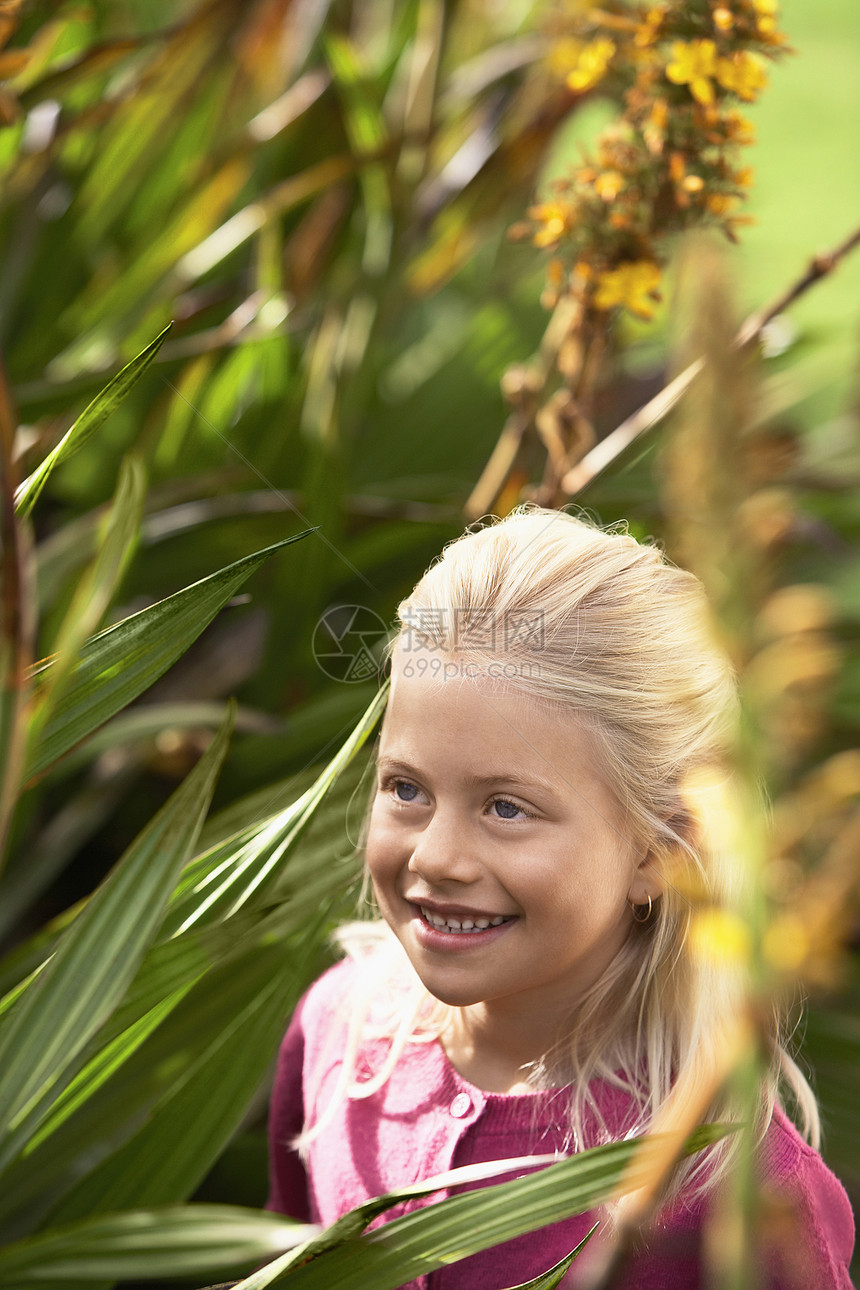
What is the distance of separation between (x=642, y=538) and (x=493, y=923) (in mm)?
204

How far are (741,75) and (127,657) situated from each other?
1.17 feet

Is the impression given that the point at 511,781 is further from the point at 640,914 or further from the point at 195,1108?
the point at 195,1108

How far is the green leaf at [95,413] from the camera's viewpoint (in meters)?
0.39

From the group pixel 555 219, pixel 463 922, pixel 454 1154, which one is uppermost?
pixel 555 219

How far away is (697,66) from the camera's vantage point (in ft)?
1.57

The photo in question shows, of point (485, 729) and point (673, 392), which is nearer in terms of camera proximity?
point (485, 729)

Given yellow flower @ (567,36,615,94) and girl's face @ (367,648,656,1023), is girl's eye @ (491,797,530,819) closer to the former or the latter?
girl's face @ (367,648,656,1023)

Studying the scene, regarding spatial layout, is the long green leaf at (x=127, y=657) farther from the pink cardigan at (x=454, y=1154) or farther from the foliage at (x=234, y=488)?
the pink cardigan at (x=454, y=1154)

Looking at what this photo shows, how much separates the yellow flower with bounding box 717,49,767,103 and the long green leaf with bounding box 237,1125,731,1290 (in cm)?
41

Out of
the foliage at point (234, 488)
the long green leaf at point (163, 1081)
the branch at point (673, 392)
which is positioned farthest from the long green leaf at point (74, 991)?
the branch at point (673, 392)

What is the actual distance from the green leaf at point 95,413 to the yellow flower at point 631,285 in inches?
8.9

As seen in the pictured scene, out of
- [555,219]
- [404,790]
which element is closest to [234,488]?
[555,219]

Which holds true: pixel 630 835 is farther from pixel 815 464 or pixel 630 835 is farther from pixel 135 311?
pixel 135 311

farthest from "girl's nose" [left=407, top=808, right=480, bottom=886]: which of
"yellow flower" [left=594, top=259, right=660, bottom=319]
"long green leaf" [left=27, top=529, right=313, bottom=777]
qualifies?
"yellow flower" [left=594, top=259, right=660, bottom=319]
